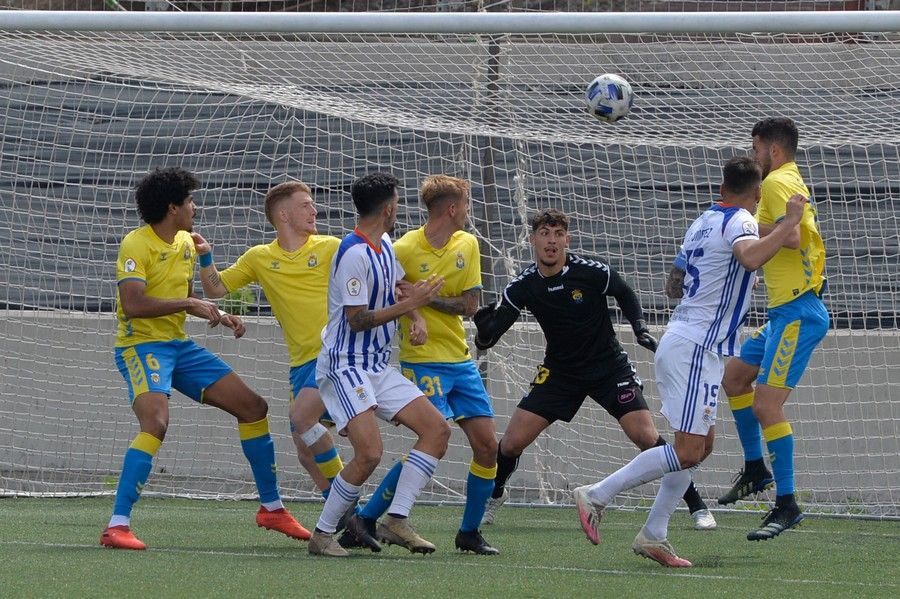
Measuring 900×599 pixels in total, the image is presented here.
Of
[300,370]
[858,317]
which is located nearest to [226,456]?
[300,370]

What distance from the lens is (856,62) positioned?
28.9 feet

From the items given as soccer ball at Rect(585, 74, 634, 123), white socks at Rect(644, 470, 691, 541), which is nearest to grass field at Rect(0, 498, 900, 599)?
white socks at Rect(644, 470, 691, 541)

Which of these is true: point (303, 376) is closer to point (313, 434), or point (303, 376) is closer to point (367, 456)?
point (313, 434)

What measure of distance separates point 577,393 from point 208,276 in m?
2.09

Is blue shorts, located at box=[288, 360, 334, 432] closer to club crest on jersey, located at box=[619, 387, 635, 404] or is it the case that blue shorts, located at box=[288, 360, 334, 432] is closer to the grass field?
the grass field

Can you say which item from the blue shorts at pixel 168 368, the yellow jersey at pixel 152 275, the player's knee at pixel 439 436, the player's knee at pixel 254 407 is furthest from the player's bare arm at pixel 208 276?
the player's knee at pixel 439 436

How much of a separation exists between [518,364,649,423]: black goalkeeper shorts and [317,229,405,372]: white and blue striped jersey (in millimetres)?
1432

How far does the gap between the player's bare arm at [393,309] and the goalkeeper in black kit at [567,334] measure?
34.3 inches

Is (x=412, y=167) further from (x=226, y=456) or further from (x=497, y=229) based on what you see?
(x=226, y=456)

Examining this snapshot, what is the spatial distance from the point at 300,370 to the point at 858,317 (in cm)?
463

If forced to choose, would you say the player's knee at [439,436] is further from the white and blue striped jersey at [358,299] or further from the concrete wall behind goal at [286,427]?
the concrete wall behind goal at [286,427]

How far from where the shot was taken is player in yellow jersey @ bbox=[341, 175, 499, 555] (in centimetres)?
653

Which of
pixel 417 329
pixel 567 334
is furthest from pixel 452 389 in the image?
pixel 567 334

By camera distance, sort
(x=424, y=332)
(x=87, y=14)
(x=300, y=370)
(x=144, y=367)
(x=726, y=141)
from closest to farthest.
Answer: (x=424, y=332) < (x=144, y=367) < (x=300, y=370) < (x=87, y=14) < (x=726, y=141)
